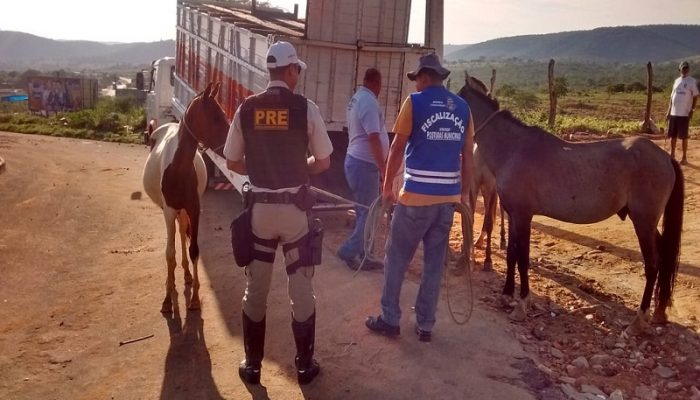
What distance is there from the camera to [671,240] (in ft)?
17.9

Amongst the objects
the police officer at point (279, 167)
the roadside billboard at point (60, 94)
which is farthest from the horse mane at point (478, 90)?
the roadside billboard at point (60, 94)

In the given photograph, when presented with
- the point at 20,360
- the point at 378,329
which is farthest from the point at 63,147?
the point at 378,329

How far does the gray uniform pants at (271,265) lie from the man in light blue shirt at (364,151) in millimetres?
2007

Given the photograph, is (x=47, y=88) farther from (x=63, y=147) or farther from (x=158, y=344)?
(x=158, y=344)

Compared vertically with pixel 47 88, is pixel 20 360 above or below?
below

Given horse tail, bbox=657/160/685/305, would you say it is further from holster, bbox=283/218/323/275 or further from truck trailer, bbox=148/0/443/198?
truck trailer, bbox=148/0/443/198

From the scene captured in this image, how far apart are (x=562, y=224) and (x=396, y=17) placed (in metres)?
3.94

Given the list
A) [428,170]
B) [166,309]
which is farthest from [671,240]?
[166,309]

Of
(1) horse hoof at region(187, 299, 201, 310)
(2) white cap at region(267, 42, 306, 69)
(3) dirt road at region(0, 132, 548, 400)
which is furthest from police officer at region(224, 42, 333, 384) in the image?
(1) horse hoof at region(187, 299, 201, 310)

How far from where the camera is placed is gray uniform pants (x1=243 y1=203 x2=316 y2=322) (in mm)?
3889

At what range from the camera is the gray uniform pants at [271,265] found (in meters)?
3.89

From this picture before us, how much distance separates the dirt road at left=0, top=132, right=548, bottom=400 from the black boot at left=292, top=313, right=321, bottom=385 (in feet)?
0.27

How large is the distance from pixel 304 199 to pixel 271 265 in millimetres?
519

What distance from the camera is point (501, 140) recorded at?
A: 6117mm
